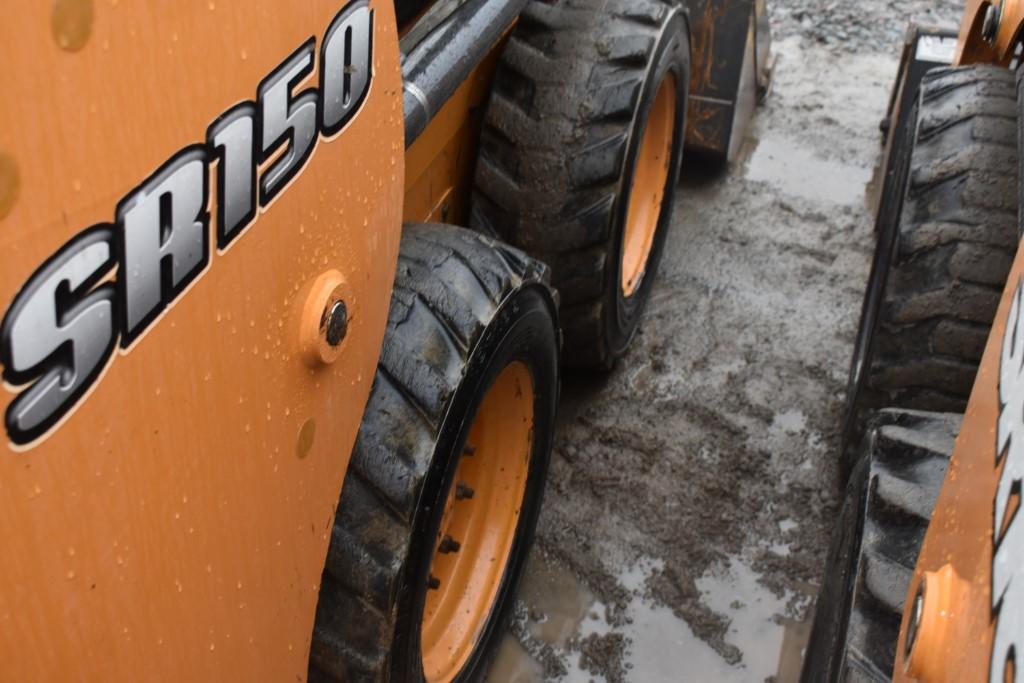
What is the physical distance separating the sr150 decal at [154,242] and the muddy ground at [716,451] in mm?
1547

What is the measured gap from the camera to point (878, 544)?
1672 mm

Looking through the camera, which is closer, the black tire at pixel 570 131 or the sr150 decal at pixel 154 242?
the sr150 decal at pixel 154 242

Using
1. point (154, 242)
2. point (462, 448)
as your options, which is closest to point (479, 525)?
point (462, 448)

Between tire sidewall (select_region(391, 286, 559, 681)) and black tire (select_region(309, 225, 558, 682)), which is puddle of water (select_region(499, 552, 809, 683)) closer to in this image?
tire sidewall (select_region(391, 286, 559, 681))

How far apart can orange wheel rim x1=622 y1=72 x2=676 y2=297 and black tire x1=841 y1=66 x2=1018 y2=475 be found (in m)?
0.92

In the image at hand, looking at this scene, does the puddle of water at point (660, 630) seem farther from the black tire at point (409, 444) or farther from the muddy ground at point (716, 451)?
the black tire at point (409, 444)

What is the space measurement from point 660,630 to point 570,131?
1.15m

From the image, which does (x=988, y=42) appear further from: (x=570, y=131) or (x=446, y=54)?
(x=446, y=54)

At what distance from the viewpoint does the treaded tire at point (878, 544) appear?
1541 millimetres

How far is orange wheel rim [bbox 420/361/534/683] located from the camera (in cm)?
212

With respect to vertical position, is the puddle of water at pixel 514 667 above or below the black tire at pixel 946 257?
below

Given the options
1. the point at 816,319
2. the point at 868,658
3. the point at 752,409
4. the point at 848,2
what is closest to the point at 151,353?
the point at 868,658

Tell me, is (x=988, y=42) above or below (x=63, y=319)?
below

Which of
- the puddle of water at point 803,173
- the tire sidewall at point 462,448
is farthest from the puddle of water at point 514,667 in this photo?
the puddle of water at point 803,173
